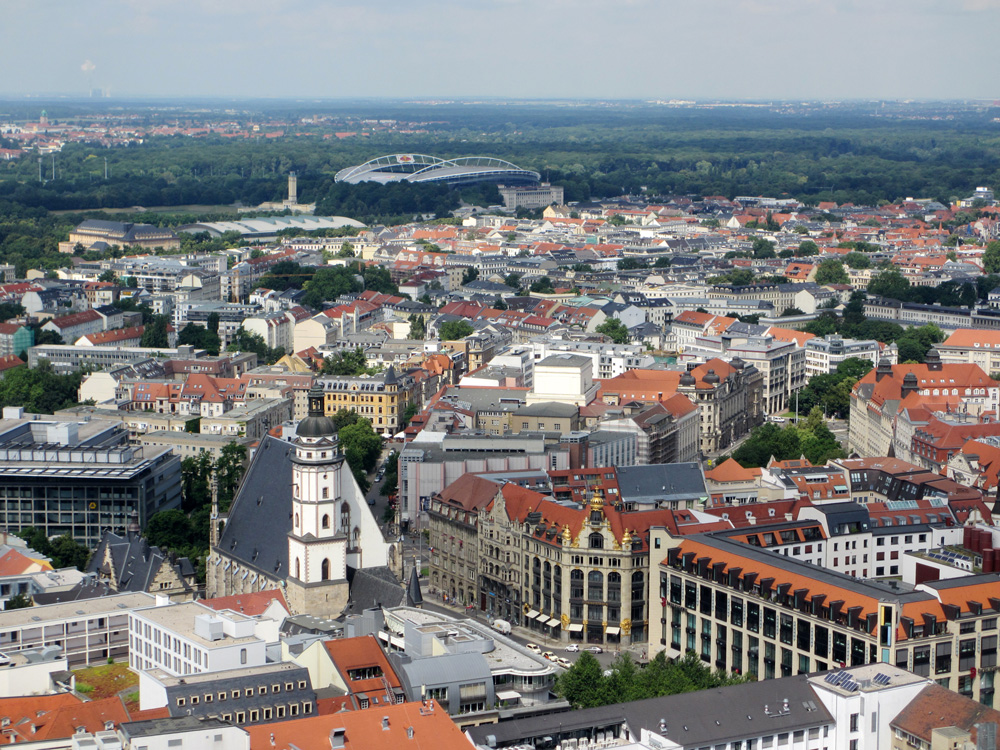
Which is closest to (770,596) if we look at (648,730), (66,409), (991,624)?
(991,624)

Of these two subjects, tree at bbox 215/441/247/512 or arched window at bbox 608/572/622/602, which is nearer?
arched window at bbox 608/572/622/602

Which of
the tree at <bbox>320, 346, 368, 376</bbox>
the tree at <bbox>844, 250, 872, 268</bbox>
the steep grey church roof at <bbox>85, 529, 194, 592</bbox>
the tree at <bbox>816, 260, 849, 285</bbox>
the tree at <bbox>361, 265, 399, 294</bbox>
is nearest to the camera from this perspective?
the steep grey church roof at <bbox>85, 529, 194, 592</bbox>

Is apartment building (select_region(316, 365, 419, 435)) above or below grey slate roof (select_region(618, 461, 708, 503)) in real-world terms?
below

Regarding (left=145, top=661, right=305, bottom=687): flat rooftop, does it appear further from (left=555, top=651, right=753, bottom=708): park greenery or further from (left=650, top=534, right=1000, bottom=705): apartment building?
(left=650, top=534, right=1000, bottom=705): apartment building

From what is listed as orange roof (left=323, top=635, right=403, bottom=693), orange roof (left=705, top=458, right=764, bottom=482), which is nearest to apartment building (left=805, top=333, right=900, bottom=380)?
orange roof (left=705, top=458, right=764, bottom=482)


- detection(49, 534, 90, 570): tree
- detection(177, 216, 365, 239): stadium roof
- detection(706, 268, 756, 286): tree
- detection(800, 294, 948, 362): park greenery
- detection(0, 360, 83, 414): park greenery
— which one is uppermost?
detection(177, 216, 365, 239): stadium roof

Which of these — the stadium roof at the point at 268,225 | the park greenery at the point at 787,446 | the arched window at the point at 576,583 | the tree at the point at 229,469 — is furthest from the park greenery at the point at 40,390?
the stadium roof at the point at 268,225

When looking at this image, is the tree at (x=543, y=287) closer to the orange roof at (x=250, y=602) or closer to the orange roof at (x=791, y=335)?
the orange roof at (x=791, y=335)

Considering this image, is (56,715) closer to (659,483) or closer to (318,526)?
(318,526)
